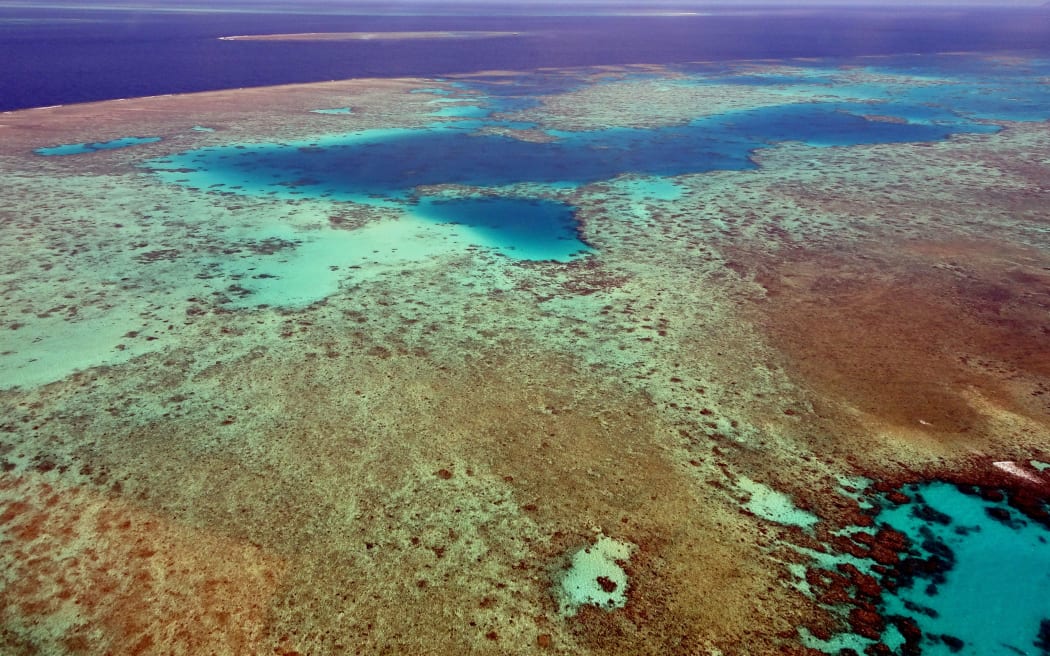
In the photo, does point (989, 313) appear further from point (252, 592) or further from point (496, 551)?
point (252, 592)

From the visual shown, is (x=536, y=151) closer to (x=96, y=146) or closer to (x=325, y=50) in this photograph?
(x=96, y=146)

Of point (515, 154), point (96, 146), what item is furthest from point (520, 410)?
point (96, 146)

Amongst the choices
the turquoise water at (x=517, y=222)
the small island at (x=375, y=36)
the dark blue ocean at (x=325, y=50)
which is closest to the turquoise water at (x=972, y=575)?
the turquoise water at (x=517, y=222)

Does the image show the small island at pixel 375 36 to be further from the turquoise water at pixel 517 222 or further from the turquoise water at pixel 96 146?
the turquoise water at pixel 517 222

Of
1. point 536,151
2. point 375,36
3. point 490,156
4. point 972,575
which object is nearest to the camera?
point 972,575

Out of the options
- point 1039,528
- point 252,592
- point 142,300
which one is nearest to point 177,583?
point 252,592

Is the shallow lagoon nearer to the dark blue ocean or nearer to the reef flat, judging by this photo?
the reef flat
